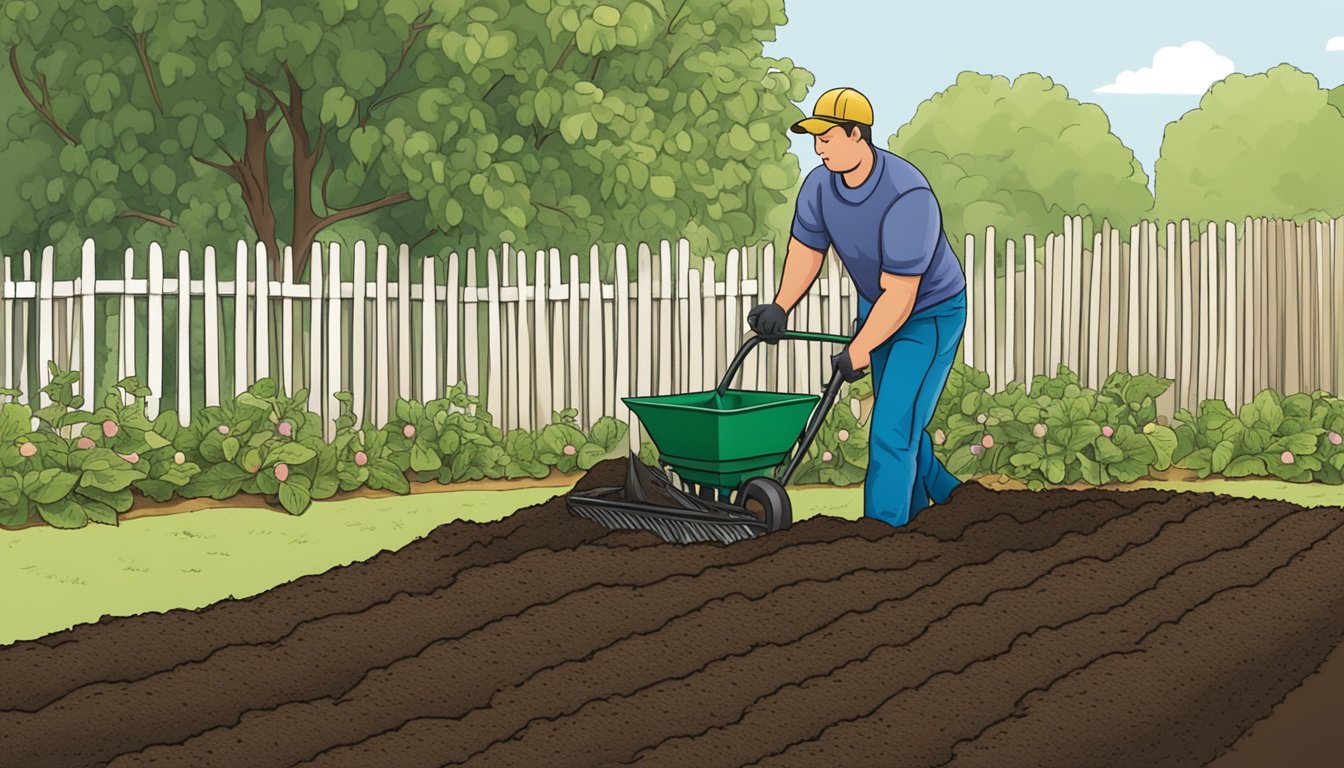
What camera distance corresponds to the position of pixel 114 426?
7.92 metres

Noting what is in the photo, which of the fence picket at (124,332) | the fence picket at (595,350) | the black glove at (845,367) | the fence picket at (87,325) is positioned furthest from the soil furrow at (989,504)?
the fence picket at (124,332)

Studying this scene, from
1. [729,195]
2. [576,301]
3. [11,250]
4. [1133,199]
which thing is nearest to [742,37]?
[729,195]

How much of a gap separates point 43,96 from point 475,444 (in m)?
6.33

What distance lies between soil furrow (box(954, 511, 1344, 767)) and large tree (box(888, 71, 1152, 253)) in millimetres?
19787

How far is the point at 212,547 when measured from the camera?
7004 mm

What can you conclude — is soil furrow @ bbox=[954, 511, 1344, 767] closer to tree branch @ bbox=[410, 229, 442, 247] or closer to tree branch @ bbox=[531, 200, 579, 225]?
tree branch @ bbox=[531, 200, 579, 225]

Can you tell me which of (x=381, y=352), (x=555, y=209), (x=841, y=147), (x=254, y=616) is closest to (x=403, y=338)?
(x=381, y=352)

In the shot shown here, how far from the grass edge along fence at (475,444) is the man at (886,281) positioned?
228 centimetres

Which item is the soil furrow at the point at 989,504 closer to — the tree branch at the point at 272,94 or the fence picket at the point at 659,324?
the fence picket at the point at 659,324

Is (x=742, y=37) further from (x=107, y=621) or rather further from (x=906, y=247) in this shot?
(x=107, y=621)

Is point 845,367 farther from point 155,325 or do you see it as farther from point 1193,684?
point 155,325

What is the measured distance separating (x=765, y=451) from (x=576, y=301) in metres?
3.88

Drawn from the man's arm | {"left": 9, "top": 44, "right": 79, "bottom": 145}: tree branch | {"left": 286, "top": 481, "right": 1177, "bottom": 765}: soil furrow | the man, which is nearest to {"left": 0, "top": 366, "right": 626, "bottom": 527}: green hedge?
the man's arm

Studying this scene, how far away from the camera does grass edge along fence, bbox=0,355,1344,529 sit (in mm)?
7723
